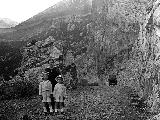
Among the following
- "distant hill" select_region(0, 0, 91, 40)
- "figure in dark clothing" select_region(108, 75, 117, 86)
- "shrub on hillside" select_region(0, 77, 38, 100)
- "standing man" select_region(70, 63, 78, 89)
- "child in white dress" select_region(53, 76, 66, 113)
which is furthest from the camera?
"distant hill" select_region(0, 0, 91, 40)

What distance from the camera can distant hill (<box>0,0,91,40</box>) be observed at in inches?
1386

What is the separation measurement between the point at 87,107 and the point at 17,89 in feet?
23.5

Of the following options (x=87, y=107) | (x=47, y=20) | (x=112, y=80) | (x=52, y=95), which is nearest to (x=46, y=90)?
(x=52, y=95)

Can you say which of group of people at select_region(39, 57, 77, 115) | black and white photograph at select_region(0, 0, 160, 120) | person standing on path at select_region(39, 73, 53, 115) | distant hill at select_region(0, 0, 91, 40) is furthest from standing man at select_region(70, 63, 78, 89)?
distant hill at select_region(0, 0, 91, 40)

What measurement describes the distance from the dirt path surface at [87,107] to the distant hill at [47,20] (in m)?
13.9

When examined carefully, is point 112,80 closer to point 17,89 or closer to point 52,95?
point 17,89

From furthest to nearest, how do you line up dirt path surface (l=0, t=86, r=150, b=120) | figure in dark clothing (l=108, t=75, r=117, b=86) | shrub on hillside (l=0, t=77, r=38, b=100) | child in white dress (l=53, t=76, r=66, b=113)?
figure in dark clothing (l=108, t=75, r=117, b=86) → shrub on hillside (l=0, t=77, r=38, b=100) → dirt path surface (l=0, t=86, r=150, b=120) → child in white dress (l=53, t=76, r=66, b=113)

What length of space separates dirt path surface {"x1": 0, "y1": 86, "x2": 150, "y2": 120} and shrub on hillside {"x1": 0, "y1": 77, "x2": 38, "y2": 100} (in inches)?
33.9

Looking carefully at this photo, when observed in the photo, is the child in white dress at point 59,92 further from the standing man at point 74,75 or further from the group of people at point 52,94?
the standing man at point 74,75

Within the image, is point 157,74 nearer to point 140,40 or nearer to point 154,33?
point 154,33

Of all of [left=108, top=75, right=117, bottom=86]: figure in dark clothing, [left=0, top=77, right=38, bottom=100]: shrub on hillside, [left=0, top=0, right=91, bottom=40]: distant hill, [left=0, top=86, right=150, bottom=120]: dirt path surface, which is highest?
[left=0, top=0, right=91, bottom=40]: distant hill

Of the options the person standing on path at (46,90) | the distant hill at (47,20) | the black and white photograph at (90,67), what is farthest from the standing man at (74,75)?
the distant hill at (47,20)

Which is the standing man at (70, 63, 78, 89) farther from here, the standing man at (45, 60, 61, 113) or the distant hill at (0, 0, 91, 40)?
the distant hill at (0, 0, 91, 40)

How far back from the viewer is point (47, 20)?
3597 centimetres
